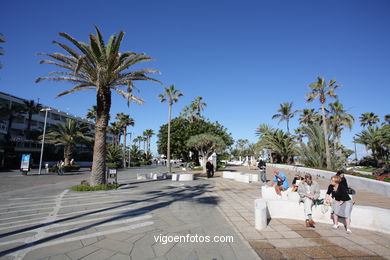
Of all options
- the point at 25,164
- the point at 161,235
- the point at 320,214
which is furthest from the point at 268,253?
the point at 25,164

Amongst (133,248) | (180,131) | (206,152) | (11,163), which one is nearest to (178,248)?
(133,248)

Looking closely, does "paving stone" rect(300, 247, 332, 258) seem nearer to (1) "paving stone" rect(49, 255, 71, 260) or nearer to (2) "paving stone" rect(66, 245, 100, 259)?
(2) "paving stone" rect(66, 245, 100, 259)

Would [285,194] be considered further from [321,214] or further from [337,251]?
[337,251]

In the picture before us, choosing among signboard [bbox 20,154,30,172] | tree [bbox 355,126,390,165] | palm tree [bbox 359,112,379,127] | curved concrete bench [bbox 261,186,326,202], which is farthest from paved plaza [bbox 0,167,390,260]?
palm tree [bbox 359,112,379,127]

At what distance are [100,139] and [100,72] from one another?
3.75 metres

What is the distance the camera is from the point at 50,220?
17.4ft

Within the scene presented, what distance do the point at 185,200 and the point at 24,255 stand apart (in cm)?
539

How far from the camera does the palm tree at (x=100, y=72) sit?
10836mm

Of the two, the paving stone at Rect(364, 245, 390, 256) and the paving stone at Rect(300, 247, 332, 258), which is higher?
the paving stone at Rect(364, 245, 390, 256)

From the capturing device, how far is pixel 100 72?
420 inches

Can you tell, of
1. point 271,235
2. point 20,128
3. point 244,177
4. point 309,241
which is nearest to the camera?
point 309,241

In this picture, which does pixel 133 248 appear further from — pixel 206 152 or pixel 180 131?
pixel 180 131

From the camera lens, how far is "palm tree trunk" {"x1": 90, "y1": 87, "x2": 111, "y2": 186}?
1100cm

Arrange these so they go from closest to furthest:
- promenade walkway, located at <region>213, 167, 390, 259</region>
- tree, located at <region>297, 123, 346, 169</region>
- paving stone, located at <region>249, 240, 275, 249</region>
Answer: promenade walkway, located at <region>213, 167, 390, 259</region>
paving stone, located at <region>249, 240, 275, 249</region>
tree, located at <region>297, 123, 346, 169</region>
